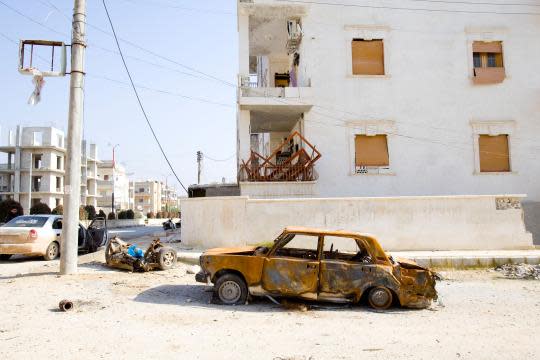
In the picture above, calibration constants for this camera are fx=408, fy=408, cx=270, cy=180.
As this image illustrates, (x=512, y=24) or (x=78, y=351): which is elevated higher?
(x=512, y=24)

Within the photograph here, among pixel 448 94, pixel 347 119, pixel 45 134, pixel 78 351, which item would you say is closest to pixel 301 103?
pixel 347 119

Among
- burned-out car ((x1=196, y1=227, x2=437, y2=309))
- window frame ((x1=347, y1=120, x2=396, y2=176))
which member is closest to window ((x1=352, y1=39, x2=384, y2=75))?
window frame ((x1=347, y1=120, x2=396, y2=176))

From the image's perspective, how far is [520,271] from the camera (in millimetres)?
10273

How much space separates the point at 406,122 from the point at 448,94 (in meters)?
2.22

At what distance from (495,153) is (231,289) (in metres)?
14.3

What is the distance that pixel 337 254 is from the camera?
726cm

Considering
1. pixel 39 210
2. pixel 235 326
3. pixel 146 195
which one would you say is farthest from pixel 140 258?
pixel 146 195

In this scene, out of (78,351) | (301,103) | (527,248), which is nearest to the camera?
(78,351)

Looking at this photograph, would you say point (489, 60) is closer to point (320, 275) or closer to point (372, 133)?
point (372, 133)

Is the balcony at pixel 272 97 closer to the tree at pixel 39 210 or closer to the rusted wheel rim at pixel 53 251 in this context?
the rusted wheel rim at pixel 53 251

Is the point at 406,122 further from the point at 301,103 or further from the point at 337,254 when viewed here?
the point at 337,254

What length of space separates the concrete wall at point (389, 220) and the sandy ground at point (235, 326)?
3.92 metres

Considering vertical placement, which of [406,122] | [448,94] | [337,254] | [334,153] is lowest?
[337,254]

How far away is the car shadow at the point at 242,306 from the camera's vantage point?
22.5 ft
